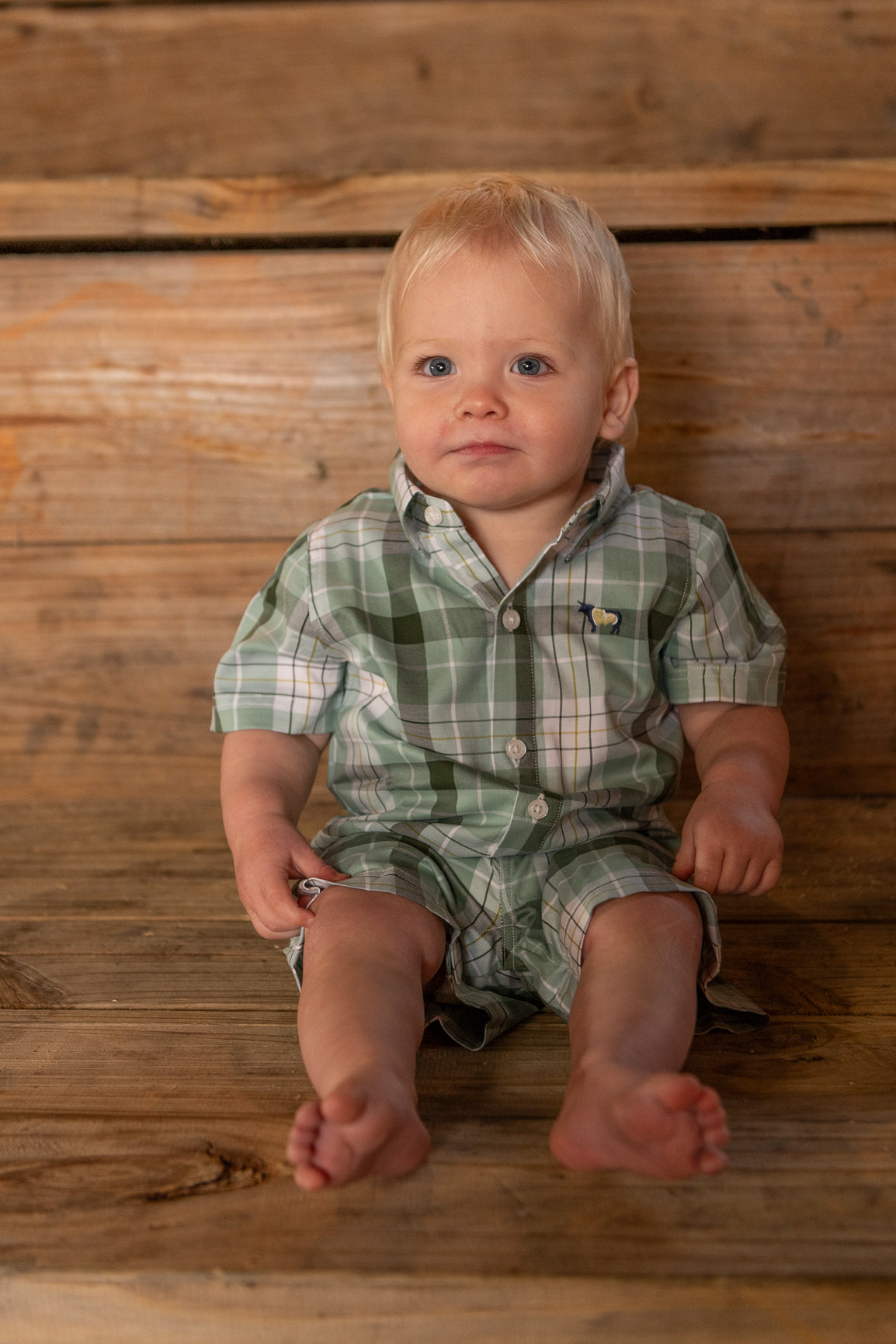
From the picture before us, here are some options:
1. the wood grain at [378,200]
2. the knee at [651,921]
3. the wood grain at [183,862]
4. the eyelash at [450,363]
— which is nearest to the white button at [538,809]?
the knee at [651,921]

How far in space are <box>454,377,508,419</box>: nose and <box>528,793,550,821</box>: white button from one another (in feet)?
0.96

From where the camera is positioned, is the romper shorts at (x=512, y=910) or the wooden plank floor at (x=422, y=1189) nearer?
the wooden plank floor at (x=422, y=1189)

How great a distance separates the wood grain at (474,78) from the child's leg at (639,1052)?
1236 millimetres

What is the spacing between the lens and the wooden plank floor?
0.57m

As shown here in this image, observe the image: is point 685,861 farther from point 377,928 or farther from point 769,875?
point 377,928

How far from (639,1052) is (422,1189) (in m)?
0.15

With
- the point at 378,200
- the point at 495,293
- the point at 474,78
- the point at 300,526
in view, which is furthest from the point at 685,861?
the point at 474,78

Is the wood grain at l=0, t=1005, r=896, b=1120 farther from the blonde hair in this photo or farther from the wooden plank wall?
the blonde hair

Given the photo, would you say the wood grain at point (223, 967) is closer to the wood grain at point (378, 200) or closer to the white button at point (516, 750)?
the white button at point (516, 750)

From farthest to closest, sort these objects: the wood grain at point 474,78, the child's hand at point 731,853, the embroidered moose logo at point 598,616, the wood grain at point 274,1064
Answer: the wood grain at point 474,78
the embroidered moose logo at point 598,616
the child's hand at point 731,853
the wood grain at point 274,1064

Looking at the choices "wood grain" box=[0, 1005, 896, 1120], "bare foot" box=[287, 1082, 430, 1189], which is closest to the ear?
"wood grain" box=[0, 1005, 896, 1120]

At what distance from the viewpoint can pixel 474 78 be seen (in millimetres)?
1650

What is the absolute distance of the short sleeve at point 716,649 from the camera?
3.17ft

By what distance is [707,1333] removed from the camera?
562 mm
